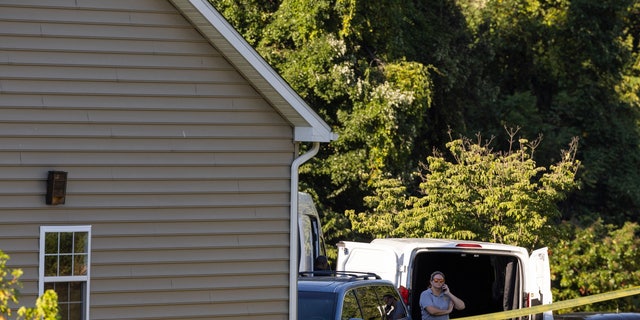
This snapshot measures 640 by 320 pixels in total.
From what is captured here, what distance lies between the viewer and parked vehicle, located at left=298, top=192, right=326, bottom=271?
1927cm

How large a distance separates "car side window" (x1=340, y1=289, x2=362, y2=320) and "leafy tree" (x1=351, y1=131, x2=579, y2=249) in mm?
9632

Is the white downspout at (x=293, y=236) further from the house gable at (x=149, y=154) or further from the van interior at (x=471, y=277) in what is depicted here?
the van interior at (x=471, y=277)

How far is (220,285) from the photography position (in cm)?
1249

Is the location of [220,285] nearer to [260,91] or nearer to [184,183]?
[184,183]

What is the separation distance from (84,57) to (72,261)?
6.70 ft

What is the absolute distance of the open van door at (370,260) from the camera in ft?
50.4

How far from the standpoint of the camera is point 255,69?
12.2 metres

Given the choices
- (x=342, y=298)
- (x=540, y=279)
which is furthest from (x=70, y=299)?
(x=540, y=279)

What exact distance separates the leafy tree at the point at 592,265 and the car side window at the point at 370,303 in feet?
44.2

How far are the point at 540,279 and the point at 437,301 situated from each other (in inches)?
96.5

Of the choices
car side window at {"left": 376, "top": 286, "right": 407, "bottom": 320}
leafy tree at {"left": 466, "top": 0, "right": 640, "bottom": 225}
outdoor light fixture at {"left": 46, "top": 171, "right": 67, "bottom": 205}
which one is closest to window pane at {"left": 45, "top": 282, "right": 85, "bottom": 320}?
outdoor light fixture at {"left": 46, "top": 171, "right": 67, "bottom": 205}

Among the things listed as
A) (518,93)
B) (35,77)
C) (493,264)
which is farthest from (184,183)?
(518,93)

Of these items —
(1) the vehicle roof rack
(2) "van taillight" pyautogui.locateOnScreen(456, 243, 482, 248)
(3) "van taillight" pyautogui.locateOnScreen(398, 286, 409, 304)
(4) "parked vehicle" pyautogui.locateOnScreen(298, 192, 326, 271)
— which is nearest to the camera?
(1) the vehicle roof rack

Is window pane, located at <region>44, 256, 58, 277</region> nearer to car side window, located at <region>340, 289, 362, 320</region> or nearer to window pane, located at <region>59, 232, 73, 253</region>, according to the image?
window pane, located at <region>59, 232, 73, 253</region>
